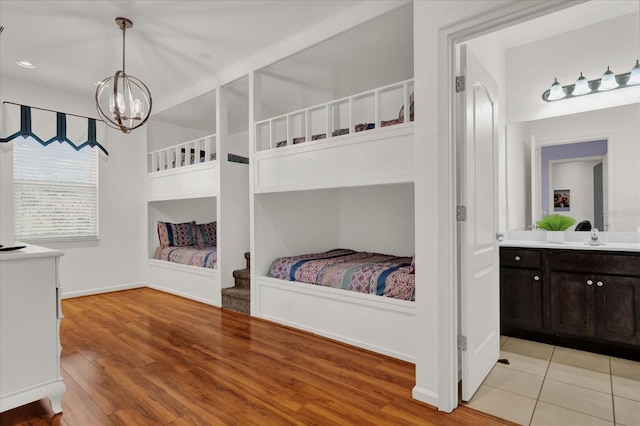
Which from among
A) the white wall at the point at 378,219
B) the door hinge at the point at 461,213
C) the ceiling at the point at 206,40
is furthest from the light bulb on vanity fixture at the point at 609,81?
the door hinge at the point at 461,213

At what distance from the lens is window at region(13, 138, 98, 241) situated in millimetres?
4359

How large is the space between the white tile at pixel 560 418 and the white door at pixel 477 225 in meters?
A: 0.34

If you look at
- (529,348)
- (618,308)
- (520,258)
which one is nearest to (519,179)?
(520,258)

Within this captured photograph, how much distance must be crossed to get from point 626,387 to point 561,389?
42 centimetres

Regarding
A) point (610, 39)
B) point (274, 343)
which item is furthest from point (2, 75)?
point (610, 39)

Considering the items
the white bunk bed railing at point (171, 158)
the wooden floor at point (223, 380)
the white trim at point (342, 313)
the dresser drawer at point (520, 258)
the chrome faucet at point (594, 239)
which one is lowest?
the wooden floor at point (223, 380)

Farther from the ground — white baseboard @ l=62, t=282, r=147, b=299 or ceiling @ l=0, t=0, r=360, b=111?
ceiling @ l=0, t=0, r=360, b=111

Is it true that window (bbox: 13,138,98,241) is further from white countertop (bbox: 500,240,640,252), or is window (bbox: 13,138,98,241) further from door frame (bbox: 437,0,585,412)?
white countertop (bbox: 500,240,640,252)

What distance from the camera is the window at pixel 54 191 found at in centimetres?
436

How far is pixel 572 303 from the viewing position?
2826mm

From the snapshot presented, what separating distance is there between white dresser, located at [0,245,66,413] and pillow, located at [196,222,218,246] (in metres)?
3.65

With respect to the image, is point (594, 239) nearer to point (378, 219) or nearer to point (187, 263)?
point (378, 219)

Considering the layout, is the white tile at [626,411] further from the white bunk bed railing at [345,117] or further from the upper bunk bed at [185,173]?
the upper bunk bed at [185,173]

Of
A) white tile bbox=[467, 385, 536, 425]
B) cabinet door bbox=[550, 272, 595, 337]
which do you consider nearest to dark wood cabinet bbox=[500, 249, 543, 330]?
cabinet door bbox=[550, 272, 595, 337]
